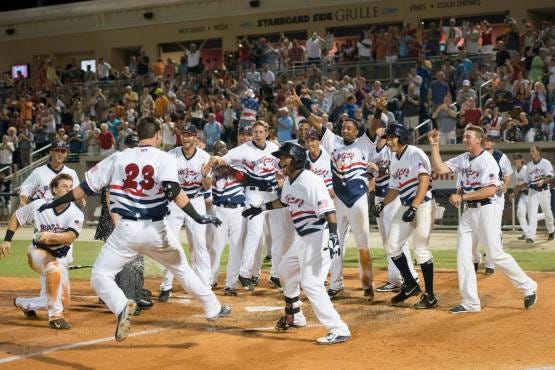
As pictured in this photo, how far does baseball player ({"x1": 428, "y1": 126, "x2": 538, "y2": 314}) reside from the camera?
9781 millimetres

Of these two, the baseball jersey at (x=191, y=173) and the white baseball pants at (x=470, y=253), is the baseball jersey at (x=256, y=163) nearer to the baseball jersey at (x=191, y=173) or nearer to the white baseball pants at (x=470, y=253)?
the baseball jersey at (x=191, y=173)

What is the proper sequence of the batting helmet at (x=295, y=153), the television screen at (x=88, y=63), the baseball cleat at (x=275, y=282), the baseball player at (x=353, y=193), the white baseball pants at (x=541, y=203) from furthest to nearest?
the television screen at (x=88, y=63) → the white baseball pants at (x=541, y=203) → the baseball cleat at (x=275, y=282) → the baseball player at (x=353, y=193) → the batting helmet at (x=295, y=153)

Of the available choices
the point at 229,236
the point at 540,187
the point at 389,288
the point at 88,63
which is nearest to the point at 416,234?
the point at 389,288

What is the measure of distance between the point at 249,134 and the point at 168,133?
1307 centimetres

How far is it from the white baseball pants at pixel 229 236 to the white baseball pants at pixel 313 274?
278 cm

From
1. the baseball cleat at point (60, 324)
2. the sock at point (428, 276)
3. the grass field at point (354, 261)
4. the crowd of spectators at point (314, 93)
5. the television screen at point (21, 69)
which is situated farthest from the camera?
the television screen at point (21, 69)

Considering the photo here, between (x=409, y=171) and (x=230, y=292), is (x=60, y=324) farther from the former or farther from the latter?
(x=409, y=171)

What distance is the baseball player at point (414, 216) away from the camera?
33.4 ft

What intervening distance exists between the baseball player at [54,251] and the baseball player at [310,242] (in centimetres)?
263

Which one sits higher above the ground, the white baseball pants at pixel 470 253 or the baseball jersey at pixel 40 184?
the baseball jersey at pixel 40 184

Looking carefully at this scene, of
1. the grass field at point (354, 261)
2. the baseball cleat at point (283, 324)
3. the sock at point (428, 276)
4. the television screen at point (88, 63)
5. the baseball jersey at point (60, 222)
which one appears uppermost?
the television screen at point (88, 63)

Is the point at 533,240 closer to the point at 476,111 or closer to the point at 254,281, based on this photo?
the point at 476,111

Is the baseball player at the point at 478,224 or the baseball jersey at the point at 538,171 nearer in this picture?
the baseball player at the point at 478,224

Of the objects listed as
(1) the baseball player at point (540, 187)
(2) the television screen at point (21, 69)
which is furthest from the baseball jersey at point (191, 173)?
(2) the television screen at point (21, 69)
